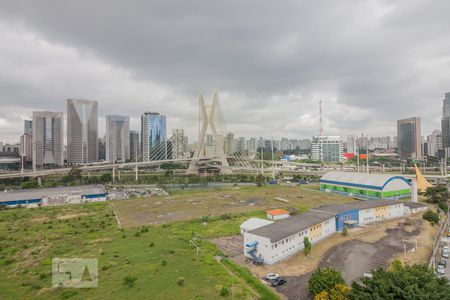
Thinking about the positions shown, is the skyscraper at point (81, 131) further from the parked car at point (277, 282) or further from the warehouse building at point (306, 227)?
the parked car at point (277, 282)

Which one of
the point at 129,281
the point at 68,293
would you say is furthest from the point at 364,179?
the point at 68,293

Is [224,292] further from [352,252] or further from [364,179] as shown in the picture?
[364,179]

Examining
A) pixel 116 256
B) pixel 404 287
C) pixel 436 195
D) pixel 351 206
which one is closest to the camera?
pixel 404 287

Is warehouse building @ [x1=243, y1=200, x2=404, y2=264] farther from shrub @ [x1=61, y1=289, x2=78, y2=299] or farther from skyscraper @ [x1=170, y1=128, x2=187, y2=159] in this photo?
skyscraper @ [x1=170, y1=128, x2=187, y2=159]

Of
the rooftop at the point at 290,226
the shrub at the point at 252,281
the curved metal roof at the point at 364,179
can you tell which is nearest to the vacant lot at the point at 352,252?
the shrub at the point at 252,281

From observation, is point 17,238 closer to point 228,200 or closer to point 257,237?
point 257,237

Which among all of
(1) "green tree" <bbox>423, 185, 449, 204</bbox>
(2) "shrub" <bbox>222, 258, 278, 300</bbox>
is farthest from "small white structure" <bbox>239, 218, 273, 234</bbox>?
(1) "green tree" <bbox>423, 185, 449, 204</bbox>
